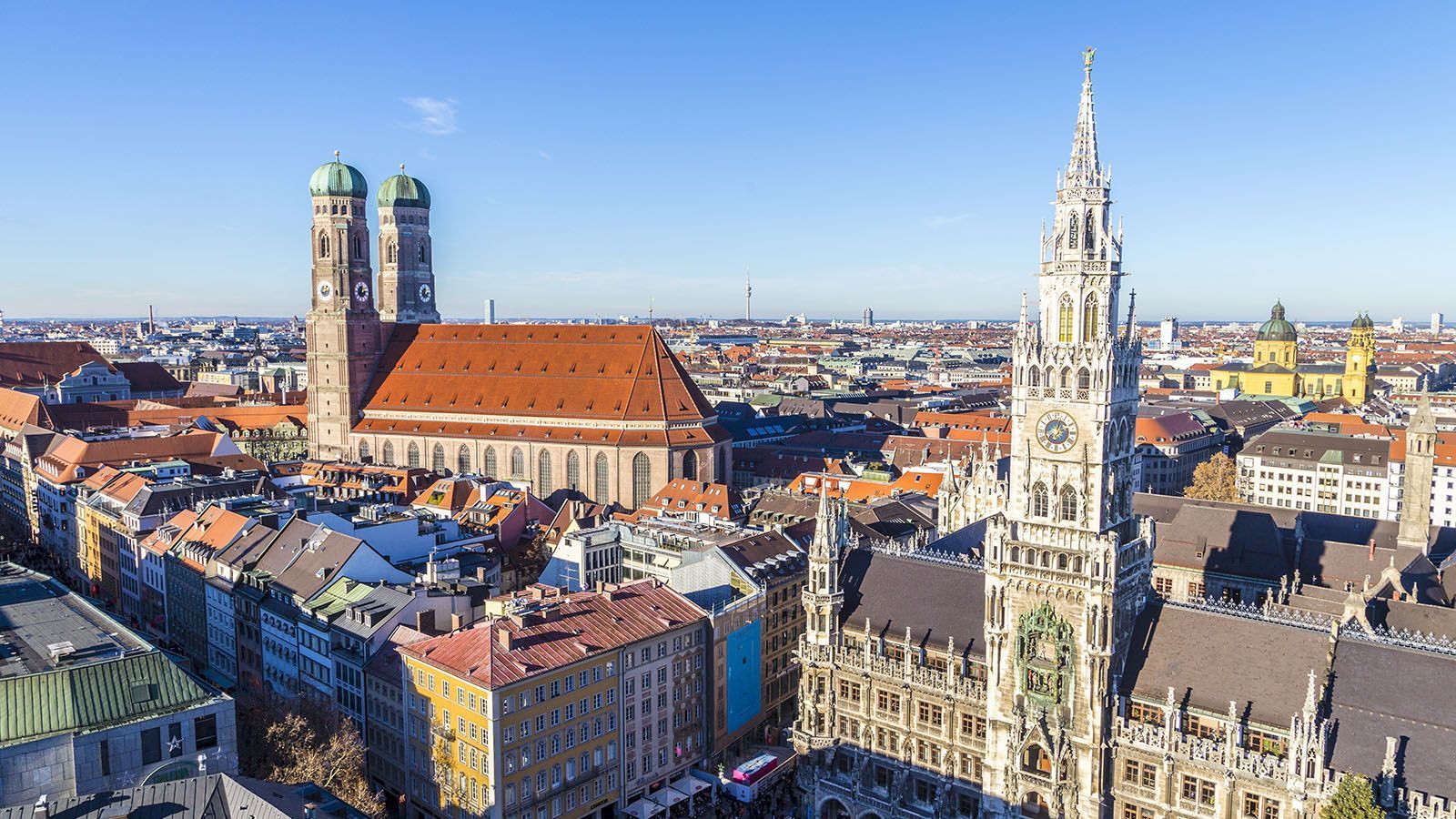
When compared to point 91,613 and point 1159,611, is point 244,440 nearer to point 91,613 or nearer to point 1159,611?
point 91,613

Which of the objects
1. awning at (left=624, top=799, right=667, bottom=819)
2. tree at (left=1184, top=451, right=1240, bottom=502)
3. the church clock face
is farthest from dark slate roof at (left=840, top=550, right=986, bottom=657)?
tree at (left=1184, top=451, right=1240, bottom=502)

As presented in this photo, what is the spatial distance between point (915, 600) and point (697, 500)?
58411 mm

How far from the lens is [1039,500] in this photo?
190 feet

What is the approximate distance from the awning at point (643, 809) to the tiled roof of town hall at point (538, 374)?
2961 inches

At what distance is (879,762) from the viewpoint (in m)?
66.2

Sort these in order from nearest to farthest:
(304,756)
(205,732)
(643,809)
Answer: (205,732) → (304,756) → (643,809)

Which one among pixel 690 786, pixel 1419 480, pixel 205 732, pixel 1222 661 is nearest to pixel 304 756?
pixel 205 732

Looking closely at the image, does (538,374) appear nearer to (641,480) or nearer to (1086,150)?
(641,480)

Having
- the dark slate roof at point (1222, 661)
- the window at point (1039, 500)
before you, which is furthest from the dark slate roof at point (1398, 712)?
the window at point (1039, 500)

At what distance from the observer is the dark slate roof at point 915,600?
214 ft

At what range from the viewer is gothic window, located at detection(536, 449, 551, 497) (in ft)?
488

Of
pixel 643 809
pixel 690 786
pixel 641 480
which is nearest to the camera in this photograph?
pixel 643 809

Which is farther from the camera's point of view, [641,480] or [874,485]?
[641,480]

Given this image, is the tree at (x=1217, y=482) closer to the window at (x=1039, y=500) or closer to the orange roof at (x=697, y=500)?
the orange roof at (x=697, y=500)
